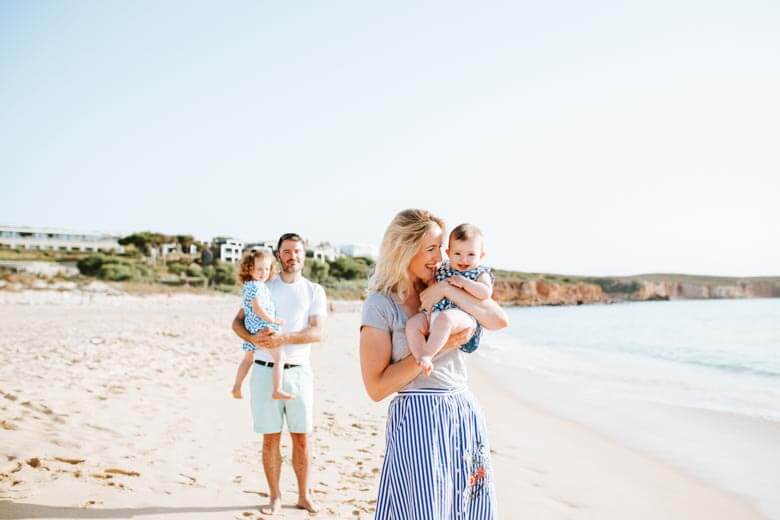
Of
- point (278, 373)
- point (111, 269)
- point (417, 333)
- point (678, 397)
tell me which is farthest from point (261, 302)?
point (111, 269)

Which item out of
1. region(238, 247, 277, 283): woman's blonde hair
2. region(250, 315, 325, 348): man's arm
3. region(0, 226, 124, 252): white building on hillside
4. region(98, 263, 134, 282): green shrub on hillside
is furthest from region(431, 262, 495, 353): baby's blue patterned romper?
region(0, 226, 124, 252): white building on hillside

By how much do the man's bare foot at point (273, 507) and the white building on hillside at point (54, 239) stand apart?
6868cm

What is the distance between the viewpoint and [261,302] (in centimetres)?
386

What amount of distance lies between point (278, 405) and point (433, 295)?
214 centimetres

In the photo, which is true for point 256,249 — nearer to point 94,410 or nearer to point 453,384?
point 453,384

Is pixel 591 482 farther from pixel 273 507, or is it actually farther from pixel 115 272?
pixel 115 272

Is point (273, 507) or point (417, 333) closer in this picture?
point (417, 333)

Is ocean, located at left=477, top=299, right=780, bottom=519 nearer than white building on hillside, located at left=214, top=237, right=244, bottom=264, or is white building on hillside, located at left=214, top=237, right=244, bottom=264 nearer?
ocean, located at left=477, top=299, right=780, bottom=519

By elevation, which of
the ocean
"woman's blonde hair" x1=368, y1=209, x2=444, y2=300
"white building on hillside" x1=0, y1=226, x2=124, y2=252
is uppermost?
"white building on hillside" x1=0, y1=226, x2=124, y2=252

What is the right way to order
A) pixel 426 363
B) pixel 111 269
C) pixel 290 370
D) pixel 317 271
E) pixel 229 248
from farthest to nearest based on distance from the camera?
pixel 229 248 < pixel 317 271 < pixel 111 269 < pixel 290 370 < pixel 426 363

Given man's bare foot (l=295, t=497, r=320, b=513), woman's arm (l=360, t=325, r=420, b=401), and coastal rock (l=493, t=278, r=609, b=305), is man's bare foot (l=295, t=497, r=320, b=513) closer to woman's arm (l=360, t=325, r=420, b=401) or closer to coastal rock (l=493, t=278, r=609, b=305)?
woman's arm (l=360, t=325, r=420, b=401)

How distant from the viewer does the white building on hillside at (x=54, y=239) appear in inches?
2697

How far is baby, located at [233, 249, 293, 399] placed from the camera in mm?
3836

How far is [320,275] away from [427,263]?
2241 inches
